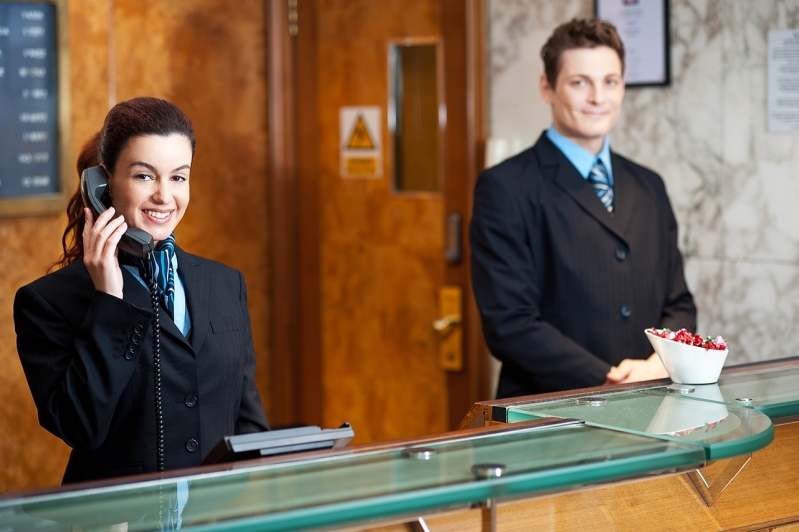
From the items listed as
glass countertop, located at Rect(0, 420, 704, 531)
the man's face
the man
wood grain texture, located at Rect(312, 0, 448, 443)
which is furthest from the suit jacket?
wood grain texture, located at Rect(312, 0, 448, 443)

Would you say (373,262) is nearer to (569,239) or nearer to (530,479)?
(569,239)

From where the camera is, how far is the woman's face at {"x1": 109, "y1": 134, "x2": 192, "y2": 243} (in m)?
1.96

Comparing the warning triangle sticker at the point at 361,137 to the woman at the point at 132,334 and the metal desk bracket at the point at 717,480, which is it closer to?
the woman at the point at 132,334

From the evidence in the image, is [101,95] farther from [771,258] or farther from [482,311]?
[771,258]

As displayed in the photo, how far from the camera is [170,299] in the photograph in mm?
2041

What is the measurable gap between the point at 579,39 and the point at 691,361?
1.14m

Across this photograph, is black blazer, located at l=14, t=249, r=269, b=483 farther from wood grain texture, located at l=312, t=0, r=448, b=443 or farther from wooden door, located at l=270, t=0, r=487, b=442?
wood grain texture, located at l=312, t=0, r=448, b=443

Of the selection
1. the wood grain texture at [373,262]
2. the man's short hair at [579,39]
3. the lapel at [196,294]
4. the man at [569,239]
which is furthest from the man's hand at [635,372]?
the wood grain texture at [373,262]

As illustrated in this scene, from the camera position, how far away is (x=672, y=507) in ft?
5.93

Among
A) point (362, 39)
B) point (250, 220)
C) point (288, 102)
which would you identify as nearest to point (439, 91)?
point (362, 39)

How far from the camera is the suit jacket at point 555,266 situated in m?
2.74

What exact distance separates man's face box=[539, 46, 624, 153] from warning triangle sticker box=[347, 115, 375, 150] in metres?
1.85

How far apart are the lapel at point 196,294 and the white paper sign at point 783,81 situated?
2148 mm

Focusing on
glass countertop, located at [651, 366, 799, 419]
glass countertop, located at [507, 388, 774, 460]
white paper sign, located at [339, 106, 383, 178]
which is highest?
white paper sign, located at [339, 106, 383, 178]
